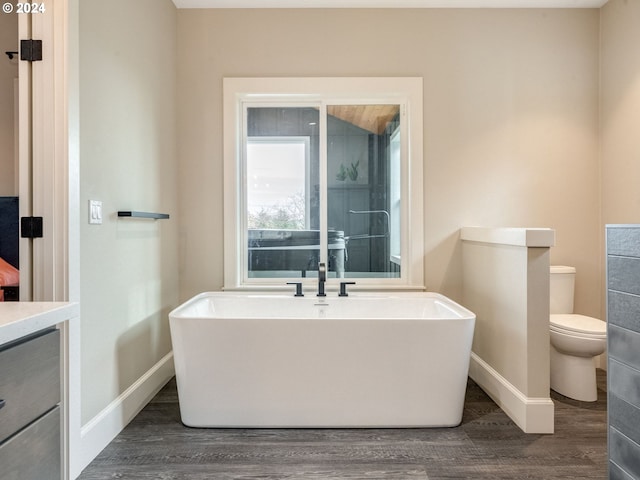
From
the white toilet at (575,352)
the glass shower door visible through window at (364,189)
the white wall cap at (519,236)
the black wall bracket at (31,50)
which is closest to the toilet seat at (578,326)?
the white toilet at (575,352)

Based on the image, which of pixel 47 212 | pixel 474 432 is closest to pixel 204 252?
pixel 47 212

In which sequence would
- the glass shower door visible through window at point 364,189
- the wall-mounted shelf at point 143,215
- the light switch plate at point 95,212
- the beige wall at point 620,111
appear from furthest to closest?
the glass shower door visible through window at point 364,189 → the beige wall at point 620,111 → the wall-mounted shelf at point 143,215 → the light switch plate at point 95,212

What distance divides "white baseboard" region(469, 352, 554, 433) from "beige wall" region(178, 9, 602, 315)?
0.87 meters

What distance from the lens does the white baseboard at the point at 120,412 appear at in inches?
69.8

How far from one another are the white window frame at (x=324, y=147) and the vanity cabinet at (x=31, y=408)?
6.21 feet

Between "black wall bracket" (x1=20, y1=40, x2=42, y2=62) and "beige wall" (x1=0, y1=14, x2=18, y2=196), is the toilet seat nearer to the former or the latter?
"black wall bracket" (x1=20, y1=40, x2=42, y2=62)

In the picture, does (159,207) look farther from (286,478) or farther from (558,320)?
(558,320)

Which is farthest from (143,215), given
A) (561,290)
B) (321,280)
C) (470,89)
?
(561,290)

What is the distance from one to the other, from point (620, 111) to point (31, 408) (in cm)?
363

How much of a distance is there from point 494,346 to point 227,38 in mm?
2915

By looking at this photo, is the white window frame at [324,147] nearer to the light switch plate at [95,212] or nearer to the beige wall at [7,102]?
the light switch plate at [95,212]

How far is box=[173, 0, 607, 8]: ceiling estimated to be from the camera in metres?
2.80

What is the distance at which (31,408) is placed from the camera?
0.94 meters

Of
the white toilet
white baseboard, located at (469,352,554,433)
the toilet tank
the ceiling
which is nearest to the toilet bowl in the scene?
the white toilet
